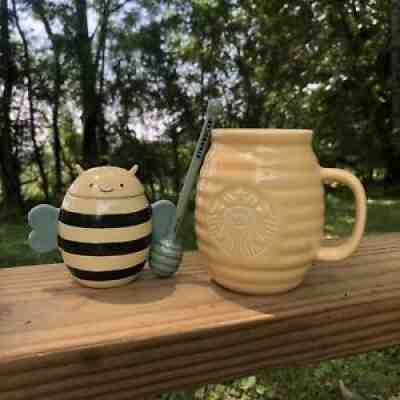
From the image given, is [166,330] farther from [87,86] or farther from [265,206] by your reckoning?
[87,86]

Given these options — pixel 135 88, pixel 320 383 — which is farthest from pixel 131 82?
pixel 320 383

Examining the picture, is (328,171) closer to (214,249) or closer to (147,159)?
(214,249)

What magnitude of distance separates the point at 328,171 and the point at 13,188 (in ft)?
10.7

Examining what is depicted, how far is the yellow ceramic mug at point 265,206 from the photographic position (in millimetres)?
488

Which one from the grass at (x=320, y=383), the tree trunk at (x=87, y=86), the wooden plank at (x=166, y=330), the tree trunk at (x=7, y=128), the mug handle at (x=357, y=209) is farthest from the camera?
the tree trunk at (x=87, y=86)

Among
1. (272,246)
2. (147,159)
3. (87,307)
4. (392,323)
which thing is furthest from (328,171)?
(147,159)

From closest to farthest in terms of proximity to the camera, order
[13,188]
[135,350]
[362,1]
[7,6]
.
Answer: [135,350] → [7,6] → [13,188] → [362,1]

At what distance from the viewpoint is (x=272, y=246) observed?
0.49 meters

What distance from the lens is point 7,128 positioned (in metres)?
3.22

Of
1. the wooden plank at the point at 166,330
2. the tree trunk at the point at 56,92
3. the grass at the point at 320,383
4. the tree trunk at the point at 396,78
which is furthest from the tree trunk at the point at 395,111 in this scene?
the wooden plank at the point at 166,330

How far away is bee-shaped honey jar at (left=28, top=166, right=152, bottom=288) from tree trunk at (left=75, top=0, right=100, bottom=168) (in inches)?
118

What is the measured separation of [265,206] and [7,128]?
3222 mm

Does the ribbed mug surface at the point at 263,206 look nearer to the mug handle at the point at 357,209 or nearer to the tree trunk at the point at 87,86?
the mug handle at the point at 357,209

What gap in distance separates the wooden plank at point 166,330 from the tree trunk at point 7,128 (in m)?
2.94
